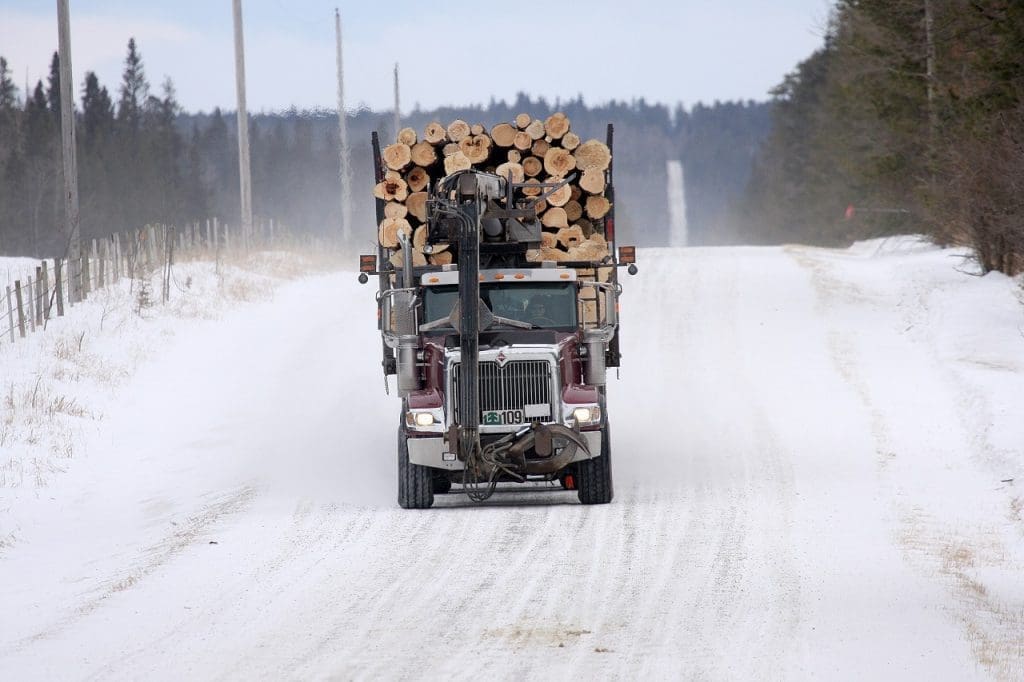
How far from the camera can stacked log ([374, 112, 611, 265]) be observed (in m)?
15.7

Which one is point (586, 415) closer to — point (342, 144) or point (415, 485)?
point (415, 485)

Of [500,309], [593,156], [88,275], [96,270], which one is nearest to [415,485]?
[500,309]

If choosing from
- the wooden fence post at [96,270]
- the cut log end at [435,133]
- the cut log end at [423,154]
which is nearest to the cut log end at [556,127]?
the cut log end at [435,133]

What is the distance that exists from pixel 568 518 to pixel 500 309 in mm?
2382

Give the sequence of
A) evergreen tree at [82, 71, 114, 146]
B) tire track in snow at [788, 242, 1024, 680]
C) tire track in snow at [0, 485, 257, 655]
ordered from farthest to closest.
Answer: evergreen tree at [82, 71, 114, 146], tire track in snow at [0, 485, 257, 655], tire track in snow at [788, 242, 1024, 680]

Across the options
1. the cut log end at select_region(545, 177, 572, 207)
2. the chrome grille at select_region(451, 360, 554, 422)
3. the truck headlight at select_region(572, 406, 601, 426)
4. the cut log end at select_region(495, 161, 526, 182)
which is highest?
the cut log end at select_region(495, 161, 526, 182)

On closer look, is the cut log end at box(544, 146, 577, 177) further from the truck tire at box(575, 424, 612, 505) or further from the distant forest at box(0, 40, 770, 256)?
the distant forest at box(0, 40, 770, 256)

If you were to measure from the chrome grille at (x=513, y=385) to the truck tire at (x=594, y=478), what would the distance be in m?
0.67

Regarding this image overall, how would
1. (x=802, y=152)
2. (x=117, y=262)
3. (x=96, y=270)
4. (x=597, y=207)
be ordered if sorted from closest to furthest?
1. (x=597, y=207)
2. (x=96, y=270)
3. (x=117, y=262)
4. (x=802, y=152)

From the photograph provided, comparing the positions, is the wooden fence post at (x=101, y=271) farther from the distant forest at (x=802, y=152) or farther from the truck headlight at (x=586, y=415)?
the truck headlight at (x=586, y=415)

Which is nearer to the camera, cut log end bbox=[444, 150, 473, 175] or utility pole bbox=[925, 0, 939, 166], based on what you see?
cut log end bbox=[444, 150, 473, 175]

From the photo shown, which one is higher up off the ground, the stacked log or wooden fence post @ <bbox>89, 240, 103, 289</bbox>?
the stacked log

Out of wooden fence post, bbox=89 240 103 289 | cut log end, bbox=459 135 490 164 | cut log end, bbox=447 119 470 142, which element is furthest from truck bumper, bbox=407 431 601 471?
wooden fence post, bbox=89 240 103 289

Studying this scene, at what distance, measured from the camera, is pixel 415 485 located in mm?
13719
